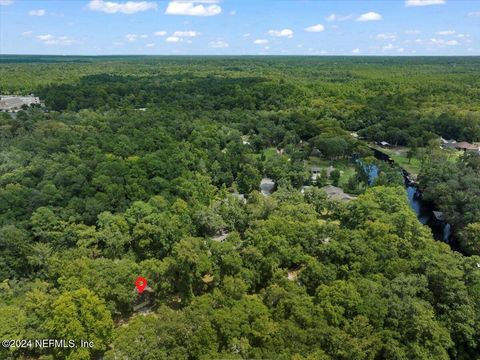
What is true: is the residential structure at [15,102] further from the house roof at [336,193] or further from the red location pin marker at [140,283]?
the red location pin marker at [140,283]

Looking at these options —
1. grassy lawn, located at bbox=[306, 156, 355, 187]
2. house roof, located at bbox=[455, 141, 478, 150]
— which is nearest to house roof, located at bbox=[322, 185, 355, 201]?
grassy lawn, located at bbox=[306, 156, 355, 187]

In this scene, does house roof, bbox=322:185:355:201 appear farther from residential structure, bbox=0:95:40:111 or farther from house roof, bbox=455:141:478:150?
residential structure, bbox=0:95:40:111

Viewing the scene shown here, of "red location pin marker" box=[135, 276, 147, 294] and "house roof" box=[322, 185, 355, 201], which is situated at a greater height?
"red location pin marker" box=[135, 276, 147, 294]

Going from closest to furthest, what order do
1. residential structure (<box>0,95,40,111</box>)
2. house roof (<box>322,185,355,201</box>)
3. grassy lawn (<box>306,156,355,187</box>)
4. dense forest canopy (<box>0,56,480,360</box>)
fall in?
dense forest canopy (<box>0,56,480,360</box>)
house roof (<box>322,185,355,201</box>)
grassy lawn (<box>306,156,355,187</box>)
residential structure (<box>0,95,40,111</box>)

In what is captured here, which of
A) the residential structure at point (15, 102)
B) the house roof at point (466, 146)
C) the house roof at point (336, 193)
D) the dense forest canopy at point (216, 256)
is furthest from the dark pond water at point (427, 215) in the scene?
the residential structure at point (15, 102)

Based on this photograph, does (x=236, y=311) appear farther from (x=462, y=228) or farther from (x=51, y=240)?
(x=462, y=228)

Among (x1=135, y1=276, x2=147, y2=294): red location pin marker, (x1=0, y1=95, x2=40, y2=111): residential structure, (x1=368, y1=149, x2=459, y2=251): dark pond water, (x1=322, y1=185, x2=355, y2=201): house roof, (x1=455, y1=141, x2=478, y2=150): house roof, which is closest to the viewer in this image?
(x1=135, y1=276, x2=147, y2=294): red location pin marker

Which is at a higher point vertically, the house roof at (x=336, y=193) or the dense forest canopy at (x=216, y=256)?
the dense forest canopy at (x=216, y=256)

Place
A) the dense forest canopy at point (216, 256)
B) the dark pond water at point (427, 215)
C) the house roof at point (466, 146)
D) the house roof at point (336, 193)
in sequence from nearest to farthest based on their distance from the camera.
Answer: the dense forest canopy at point (216, 256)
the dark pond water at point (427, 215)
the house roof at point (336, 193)
the house roof at point (466, 146)

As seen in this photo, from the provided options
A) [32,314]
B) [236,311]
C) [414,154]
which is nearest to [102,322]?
[32,314]

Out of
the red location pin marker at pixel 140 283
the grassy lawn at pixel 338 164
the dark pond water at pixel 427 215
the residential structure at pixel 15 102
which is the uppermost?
the residential structure at pixel 15 102

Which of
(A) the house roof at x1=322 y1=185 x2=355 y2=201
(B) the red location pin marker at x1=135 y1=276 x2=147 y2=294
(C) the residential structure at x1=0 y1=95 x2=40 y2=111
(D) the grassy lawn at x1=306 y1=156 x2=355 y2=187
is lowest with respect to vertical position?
(D) the grassy lawn at x1=306 y1=156 x2=355 y2=187

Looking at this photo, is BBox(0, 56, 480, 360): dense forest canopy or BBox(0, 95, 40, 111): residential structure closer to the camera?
BBox(0, 56, 480, 360): dense forest canopy
